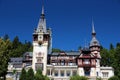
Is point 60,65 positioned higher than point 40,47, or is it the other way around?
point 40,47

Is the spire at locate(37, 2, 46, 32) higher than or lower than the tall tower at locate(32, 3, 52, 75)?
higher

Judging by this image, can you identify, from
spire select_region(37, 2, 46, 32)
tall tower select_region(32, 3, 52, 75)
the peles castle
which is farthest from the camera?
spire select_region(37, 2, 46, 32)

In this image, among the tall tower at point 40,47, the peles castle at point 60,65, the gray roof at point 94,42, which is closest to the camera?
the peles castle at point 60,65

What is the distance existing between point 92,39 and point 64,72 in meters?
Answer: 18.8

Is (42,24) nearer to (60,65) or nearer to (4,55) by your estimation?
(60,65)

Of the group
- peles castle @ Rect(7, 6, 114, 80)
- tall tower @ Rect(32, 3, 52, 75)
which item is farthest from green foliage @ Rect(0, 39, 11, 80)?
peles castle @ Rect(7, 6, 114, 80)

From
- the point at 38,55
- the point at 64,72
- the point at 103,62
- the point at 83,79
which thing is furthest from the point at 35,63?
the point at 103,62

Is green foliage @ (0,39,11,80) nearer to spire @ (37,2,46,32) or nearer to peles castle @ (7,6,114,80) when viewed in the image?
peles castle @ (7,6,114,80)

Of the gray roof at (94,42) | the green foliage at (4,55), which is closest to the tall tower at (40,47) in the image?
the gray roof at (94,42)

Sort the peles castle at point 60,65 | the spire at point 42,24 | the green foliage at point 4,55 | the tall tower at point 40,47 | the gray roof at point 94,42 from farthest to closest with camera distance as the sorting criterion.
A: 1. the gray roof at point 94,42
2. the spire at point 42,24
3. the tall tower at point 40,47
4. the peles castle at point 60,65
5. the green foliage at point 4,55

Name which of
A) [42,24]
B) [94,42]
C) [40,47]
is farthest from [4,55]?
[94,42]

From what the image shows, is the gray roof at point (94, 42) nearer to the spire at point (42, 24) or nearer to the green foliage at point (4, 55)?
the spire at point (42, 24)

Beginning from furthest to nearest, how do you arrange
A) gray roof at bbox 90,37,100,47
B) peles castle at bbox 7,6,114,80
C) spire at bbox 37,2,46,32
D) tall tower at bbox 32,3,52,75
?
gray roof at bbox 90,37,100,47, spire at bbox 37,2,46,32, tall tower at bbox 32,3,52,75, peles castle at bbox 7,6,114,80

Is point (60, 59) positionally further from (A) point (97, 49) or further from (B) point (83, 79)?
(B) point (83, 79)
